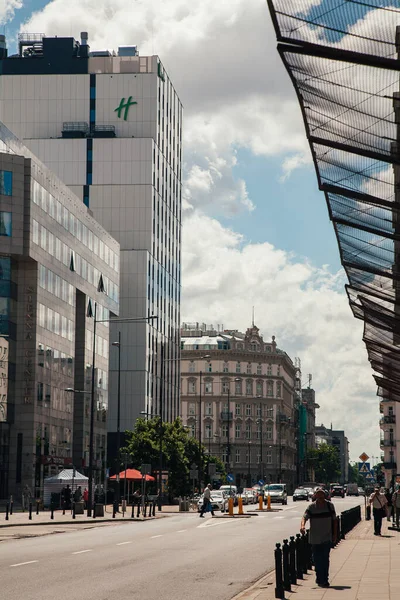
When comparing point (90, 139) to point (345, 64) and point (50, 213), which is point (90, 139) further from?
point (345, 64)

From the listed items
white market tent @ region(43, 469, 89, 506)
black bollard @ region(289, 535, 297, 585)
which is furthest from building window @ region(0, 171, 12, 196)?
black bollard @ region(289, 535, 297, 585)

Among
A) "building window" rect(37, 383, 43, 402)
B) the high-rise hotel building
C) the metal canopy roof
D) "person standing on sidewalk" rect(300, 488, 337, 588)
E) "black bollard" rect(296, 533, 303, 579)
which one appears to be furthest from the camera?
the high-rise hotel building

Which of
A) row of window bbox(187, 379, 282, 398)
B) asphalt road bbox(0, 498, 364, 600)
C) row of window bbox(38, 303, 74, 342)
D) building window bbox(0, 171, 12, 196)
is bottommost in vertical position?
asphalt road bbox(0, 498, 364, 600)

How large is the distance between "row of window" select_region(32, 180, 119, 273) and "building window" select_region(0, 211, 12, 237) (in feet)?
10.5

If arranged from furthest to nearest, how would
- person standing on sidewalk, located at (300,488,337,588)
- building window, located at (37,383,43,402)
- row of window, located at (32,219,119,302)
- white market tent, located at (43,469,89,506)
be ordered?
row of window, located at (32,219,119,302) → building window, located at (37,383,43,402) → white market tent, located at (43,469,89,506) → person standing on sidewalk, located at (300,488,337,588)

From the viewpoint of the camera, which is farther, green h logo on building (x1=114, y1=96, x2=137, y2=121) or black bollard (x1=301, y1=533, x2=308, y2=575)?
green h logo on building (x1=114, y1=96, x2=137, y2=121)

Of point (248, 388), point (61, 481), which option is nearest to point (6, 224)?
point (61, 481)

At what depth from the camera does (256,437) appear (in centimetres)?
17325

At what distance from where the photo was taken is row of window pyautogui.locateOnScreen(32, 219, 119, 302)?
74.4 m

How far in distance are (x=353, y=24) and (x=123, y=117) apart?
110085 millimetres

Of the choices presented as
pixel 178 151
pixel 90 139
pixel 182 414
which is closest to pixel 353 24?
pixel 90 139

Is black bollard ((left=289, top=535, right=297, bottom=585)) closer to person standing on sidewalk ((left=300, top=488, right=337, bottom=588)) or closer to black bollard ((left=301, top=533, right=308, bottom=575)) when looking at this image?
person standing on sidewalk ((left=300, top=488, right=337, bottom=588))

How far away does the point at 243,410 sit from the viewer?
174m

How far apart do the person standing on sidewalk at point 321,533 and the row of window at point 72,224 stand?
57.5m
